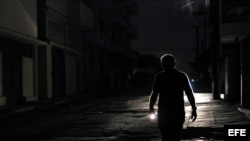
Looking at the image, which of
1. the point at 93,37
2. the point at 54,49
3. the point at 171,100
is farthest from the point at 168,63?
the point at 93,37

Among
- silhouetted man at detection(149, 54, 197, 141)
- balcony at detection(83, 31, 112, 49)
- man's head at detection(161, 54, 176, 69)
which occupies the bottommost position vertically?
silhouetted man at detection(149, 54, 197, 141)

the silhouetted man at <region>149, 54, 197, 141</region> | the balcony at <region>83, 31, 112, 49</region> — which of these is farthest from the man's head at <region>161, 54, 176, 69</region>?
the balcony at <region>83, 31, 112, 49</region>

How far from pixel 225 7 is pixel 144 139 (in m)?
15.6

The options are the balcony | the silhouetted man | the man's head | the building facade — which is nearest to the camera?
the silhouetted man

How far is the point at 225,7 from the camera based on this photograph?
25.7 metres

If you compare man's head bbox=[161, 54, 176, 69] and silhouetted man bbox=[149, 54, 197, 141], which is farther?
man's head bbox=[161, 54, 176, 69]

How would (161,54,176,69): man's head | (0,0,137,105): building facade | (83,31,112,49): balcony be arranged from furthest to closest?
1. (83,31,112,49): balcony
2. (0,0,137,105): building facade
3. (161,54,176,69): man's head

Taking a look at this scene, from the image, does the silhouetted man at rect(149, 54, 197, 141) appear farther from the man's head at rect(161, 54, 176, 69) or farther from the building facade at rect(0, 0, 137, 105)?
the building facade at rect(0, 0, 137, 105)

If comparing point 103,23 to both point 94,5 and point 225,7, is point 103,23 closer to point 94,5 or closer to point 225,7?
point 94,5

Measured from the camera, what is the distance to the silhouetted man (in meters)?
7.00

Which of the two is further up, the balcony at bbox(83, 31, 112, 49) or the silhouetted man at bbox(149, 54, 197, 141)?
the balcony at bbox(83, 31, 112, 49)

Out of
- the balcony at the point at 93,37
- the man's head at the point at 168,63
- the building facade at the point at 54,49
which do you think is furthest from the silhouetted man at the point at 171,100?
the balcony at the point at 93,37

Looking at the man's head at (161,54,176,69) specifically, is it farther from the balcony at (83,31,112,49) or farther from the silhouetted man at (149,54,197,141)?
the balcony at (83,31,112,49)

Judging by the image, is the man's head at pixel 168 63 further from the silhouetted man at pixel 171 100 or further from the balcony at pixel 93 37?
the balcony at pixel 93 37
